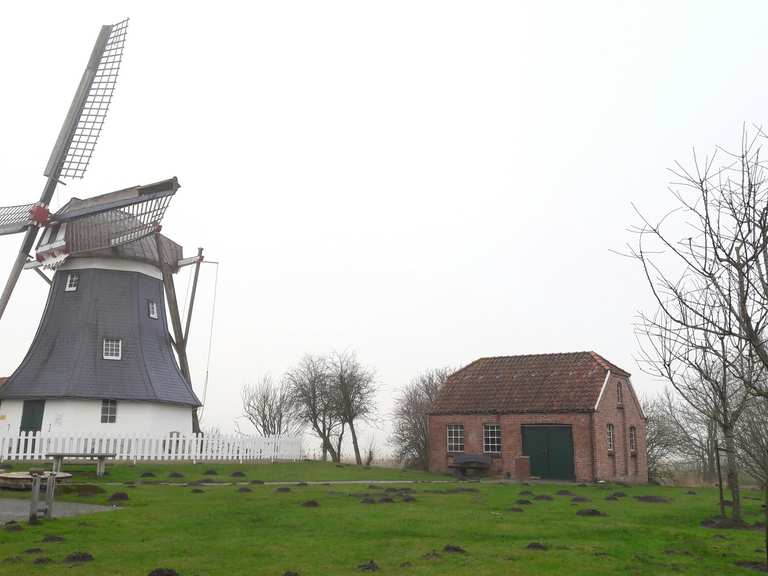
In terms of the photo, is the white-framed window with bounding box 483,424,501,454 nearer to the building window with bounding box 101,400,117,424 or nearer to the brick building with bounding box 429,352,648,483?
the brick building with bounding box 429,352,648,483

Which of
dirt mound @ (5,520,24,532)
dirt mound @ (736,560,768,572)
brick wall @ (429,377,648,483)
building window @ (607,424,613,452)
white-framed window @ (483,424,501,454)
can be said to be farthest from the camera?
white-framed window @ (483,424,501,454)

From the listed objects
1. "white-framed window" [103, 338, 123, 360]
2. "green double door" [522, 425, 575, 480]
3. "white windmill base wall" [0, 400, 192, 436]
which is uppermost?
"white-framed window" [103, 338, 123, 360]

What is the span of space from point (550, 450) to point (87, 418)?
21961 mm

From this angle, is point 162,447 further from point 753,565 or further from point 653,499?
point 753,565

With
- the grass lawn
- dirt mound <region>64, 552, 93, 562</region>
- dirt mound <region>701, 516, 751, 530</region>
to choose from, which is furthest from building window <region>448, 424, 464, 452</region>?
dirt mound <region>64, 552, 93, 562</region>

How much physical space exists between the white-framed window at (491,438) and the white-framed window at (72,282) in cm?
2215

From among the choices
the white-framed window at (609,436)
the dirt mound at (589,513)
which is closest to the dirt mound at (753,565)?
the dirt mound at (589,513)

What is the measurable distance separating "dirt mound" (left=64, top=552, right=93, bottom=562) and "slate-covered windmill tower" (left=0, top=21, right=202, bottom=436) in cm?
2158

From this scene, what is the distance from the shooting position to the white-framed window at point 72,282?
1412 inches

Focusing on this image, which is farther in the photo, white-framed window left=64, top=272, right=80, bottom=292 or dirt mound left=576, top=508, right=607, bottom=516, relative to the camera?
white-framed window left=64, top=272, right=80, bottom=292

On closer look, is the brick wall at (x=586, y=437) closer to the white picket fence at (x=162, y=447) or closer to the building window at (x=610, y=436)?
the building window at (x=610, y=436)

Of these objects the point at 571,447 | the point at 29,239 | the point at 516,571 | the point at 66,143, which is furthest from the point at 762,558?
the point at 66,143

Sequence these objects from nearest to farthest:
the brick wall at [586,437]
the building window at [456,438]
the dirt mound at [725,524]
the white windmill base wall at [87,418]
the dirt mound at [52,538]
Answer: the dirt mound at [52,538] < the dirt mound at [725,524] < the white windmill base wall at [87,418] < the brick wall at [586,437] < the building window at [456,438]

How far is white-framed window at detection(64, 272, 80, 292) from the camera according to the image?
35875 mm
